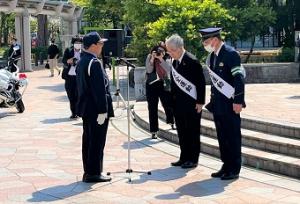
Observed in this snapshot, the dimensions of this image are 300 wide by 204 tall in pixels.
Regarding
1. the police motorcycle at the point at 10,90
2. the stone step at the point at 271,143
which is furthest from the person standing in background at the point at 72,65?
the stone step at the point at 271,143

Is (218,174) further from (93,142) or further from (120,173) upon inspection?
(93,142)

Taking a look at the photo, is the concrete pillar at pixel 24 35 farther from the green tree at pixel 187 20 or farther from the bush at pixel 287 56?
the bush at pixel 287 56

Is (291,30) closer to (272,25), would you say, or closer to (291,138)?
(272,25)

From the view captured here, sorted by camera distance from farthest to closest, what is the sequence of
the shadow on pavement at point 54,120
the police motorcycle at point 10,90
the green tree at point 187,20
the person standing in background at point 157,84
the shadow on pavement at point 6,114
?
the green tree at point 187,20 < the shadow on pavement at point 6,114 < the police motorcycle at point 10,90 < the shadow on pavement at point 54,120 < the person standing in background at point 157,84

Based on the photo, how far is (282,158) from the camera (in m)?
7.16

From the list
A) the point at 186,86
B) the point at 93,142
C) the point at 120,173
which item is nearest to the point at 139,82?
the point at 186,86

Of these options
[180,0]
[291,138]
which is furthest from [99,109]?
[180,0]

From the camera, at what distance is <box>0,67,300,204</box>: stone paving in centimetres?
611

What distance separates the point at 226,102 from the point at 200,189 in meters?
1.09

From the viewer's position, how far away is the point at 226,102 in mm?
6652

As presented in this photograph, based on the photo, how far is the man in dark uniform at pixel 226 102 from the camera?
6.54 metres

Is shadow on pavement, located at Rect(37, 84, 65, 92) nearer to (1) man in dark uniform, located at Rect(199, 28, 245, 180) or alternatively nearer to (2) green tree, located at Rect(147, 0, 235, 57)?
(2) green tree, located at Rect(147, 0, 235, 57)

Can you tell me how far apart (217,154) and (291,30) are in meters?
15.4

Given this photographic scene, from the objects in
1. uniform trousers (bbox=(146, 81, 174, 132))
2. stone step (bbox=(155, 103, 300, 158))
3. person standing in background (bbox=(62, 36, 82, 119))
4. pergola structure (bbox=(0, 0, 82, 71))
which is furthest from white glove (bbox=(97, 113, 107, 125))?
pergola structure (bbox=(0, 0, 82, 71))
